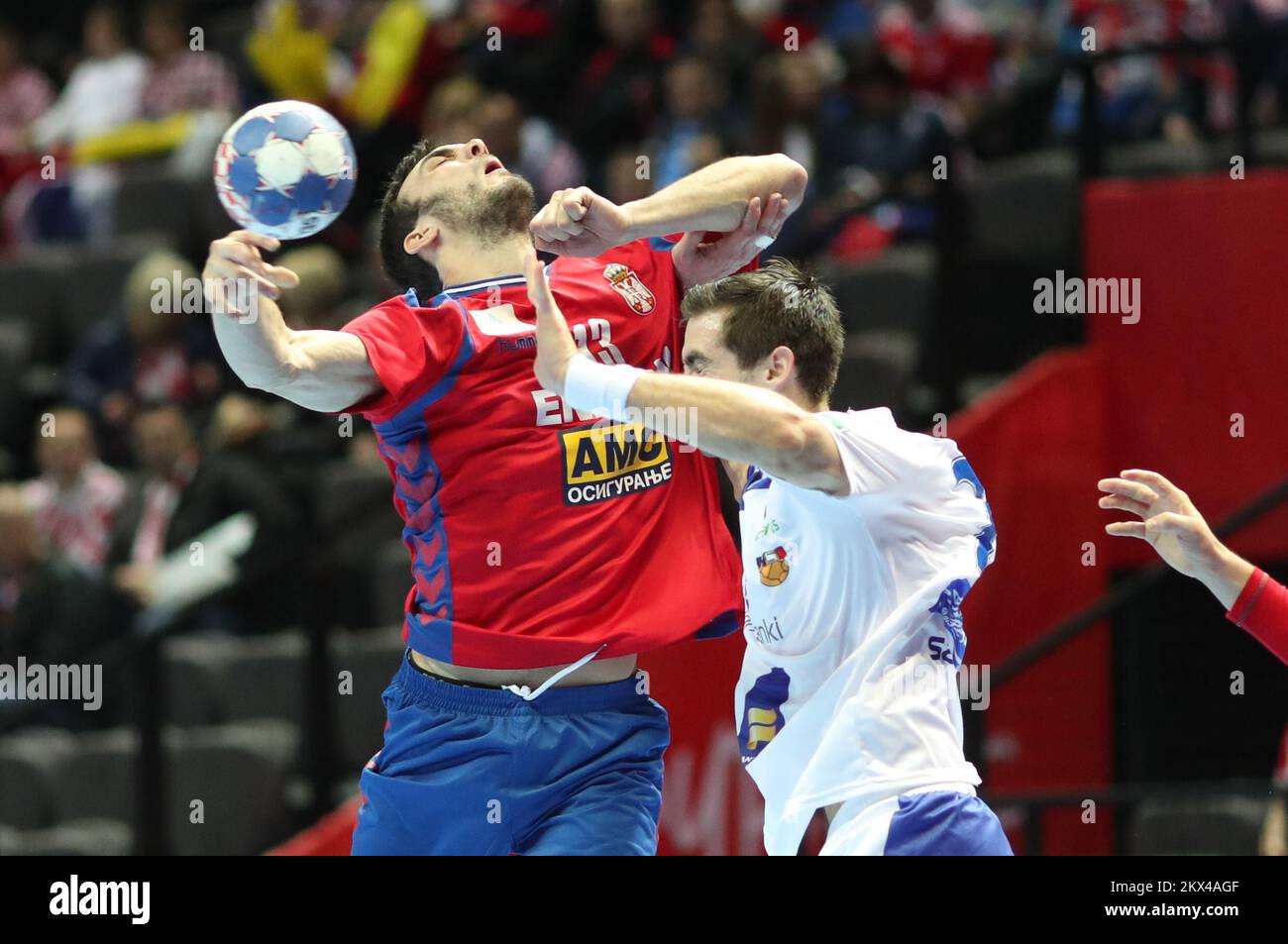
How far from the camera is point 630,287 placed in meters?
5.33

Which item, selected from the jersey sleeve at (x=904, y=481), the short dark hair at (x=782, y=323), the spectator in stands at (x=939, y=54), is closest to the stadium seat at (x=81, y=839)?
the short dark hair at (x=782, y=323)

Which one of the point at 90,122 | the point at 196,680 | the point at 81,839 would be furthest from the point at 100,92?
the point at 81,839

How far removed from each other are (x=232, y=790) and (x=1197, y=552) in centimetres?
507

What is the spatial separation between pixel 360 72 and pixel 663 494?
24.6 ft

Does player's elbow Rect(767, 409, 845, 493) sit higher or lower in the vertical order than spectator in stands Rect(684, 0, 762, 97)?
lower

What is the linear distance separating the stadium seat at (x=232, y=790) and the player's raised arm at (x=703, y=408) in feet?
15.6

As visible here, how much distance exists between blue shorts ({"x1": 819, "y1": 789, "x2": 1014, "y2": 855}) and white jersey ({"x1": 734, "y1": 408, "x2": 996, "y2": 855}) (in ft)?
0.11

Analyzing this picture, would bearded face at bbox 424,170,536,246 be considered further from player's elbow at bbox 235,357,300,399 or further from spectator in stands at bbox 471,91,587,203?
spectator in stands at bbox 471,91,587,203

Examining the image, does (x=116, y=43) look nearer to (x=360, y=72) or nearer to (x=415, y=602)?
(x=360, y=72)

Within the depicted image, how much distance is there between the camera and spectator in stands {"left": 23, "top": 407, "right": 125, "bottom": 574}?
1054cm

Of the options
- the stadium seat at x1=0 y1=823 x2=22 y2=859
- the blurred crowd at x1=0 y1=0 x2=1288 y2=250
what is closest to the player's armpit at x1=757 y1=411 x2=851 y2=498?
the blurred crowd at x1=0 y1=0 x2=1288 y2=250

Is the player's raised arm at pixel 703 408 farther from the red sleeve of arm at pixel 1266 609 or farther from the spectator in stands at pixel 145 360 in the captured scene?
the spectator in stands at pixel 145 360

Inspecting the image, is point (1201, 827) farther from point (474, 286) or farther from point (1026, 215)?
point (474, 286)
